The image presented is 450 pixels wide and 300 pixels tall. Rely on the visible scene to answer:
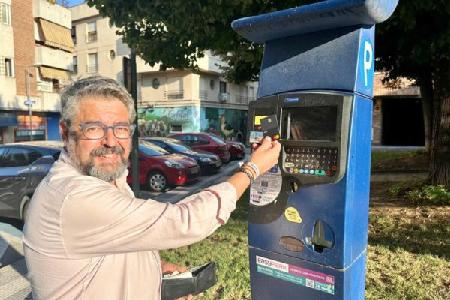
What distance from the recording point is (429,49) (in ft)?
Result: 17.2

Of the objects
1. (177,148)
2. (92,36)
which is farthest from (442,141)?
(92,36)

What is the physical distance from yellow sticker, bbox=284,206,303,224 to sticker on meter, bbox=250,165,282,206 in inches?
4.0

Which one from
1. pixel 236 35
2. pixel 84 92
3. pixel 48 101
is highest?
pixel 236 35

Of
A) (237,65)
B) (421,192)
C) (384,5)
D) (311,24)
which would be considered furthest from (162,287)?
(237,65)

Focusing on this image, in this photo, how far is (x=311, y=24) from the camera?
219 centimetres

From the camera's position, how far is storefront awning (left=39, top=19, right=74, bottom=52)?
24.2 metres

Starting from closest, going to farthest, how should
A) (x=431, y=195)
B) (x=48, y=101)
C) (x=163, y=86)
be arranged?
(x=431, y=195), (x=48, y=101), (x=163, y=86)

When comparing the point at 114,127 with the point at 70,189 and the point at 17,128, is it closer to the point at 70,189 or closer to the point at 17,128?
the point at 70,189

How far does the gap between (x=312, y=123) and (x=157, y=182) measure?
8514mm

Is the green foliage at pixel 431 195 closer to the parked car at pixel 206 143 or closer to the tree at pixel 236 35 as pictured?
the tree at pixel 236 35

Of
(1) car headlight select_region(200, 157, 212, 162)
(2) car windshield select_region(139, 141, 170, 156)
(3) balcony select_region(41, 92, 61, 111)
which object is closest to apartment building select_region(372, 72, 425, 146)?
(1) car headlight select_region(200, 157, 212, 162)

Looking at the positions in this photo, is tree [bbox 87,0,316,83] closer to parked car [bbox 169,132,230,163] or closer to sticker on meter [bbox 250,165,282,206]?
sticker on meter [bbox 250,165,282,206]

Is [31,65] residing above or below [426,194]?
above

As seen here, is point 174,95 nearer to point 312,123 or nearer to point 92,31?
point 92,31
